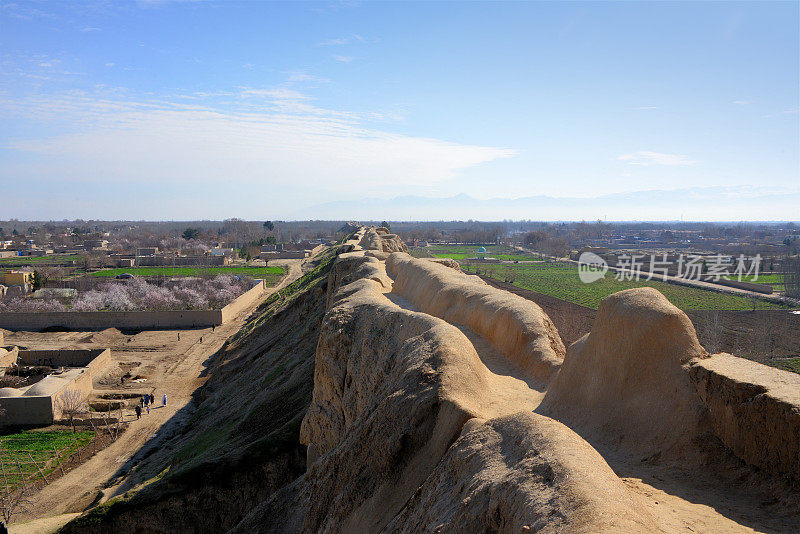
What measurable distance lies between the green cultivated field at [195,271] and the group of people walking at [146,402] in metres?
37.0

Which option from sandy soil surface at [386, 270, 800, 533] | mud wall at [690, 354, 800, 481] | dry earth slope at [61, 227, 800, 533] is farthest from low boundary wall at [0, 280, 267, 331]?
mud wall at [690, 354, 800, 481]

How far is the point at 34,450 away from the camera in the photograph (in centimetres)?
2017

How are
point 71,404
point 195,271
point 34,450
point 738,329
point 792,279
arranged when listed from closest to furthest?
point 34,450, point 71,404, point 738,329, point 792,279, point 195,271

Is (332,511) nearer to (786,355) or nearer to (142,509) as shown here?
(142,509)

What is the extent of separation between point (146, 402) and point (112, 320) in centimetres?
1786

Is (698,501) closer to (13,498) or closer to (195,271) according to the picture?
(13,498)

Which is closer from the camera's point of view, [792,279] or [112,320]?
[112,320]

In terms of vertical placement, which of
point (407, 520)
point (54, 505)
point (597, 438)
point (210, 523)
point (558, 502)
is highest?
point (558, 502)

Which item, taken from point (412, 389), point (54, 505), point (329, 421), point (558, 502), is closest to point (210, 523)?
point (329, 421)

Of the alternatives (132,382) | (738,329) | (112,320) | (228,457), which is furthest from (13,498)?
(738,329)

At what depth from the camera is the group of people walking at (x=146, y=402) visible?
894 inches

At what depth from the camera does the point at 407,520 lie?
5.98 metres

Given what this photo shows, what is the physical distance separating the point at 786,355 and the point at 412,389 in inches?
1005

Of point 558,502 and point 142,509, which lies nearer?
point 558,502
